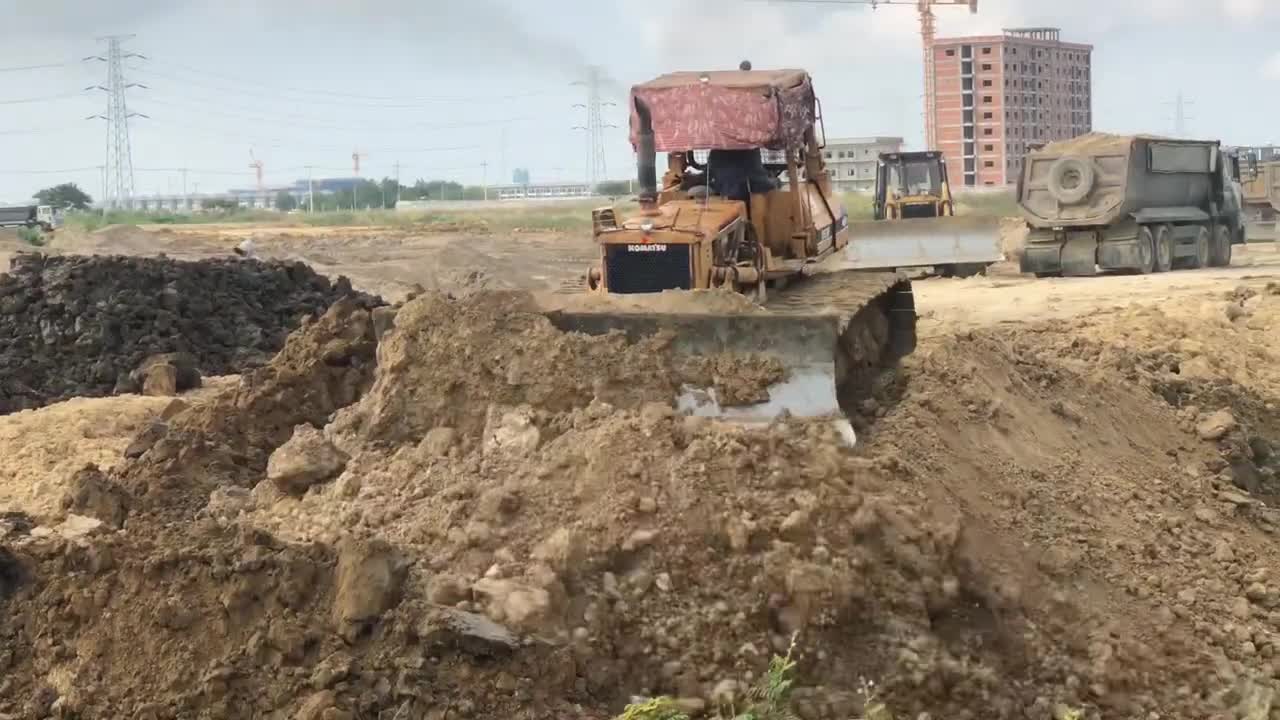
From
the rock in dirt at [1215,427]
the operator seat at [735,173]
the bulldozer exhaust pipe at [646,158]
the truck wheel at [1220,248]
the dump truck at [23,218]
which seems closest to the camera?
the rock in dirt at [1215,427]

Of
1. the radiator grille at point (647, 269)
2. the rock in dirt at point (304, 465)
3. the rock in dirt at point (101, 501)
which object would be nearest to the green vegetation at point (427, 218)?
the radiator grille at point (647, 269)

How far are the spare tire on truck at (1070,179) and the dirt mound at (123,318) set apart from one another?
10.7 metres

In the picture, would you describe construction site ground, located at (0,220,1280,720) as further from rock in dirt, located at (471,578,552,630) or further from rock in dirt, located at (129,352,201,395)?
rock in dirt, located at (129,352,201,395)

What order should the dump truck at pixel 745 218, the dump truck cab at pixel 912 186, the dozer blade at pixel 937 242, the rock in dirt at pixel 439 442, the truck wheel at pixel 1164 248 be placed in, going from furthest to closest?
1. the dump truck cab at pixel 912 186
2. the truck wheel at pixel 1164 248
3. the dozer blade at pixel 937 242
4. the dump truck at pixel 745 218
5. the rock in dirt at pixel 439 442

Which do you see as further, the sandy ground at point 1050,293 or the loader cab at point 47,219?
the loader cab at point 47,219

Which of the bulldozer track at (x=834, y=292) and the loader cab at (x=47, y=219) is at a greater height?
the loader cab at (x=47, y=219)

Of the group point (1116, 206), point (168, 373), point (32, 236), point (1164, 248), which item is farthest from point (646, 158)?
point (32, 236)

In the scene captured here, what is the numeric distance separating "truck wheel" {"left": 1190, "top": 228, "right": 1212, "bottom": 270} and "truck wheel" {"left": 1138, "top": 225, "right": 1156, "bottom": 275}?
1.32 meters

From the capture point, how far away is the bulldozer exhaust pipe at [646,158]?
1033 centimetres

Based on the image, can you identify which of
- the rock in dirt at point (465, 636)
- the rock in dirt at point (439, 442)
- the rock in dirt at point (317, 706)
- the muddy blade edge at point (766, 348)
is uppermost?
the muddy blade edge at point (766, 348)

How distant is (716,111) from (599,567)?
519cm

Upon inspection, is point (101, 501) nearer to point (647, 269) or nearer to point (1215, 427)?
point (647, 269)

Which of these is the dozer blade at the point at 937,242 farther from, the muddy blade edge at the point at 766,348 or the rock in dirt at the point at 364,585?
the rock in dirt at the point at 364,585

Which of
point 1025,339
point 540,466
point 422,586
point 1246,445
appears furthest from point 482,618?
point 1025,339
